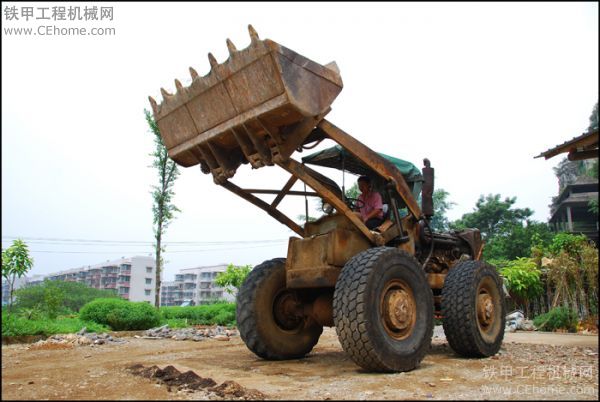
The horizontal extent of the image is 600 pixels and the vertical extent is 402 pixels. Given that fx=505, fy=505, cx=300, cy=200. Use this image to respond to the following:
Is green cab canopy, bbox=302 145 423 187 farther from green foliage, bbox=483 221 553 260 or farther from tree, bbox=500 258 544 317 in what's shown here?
green foliage, bbox=483 221 553 260

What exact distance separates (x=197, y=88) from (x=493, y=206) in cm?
2577

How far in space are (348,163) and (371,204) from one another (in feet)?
2.56

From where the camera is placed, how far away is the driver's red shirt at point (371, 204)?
6.25 metres

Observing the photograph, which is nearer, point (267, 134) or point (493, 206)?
point (267, 134)

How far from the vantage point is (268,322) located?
245 inches

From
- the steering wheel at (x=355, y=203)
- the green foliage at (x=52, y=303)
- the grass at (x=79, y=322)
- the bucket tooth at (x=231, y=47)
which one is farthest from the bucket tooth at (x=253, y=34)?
the green foliage at (x=52, y=303)

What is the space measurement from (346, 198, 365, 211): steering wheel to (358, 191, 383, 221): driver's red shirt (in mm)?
58

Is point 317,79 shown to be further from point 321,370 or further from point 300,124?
point 321,370

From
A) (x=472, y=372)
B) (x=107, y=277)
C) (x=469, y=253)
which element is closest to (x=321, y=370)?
(x=472, y=372)

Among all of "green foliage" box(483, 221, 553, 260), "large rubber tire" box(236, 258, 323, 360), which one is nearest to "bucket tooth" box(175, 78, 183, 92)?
"large rubber tire" box(236, 258, 323, 360)

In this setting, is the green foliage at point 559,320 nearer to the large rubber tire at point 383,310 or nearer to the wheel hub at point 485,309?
the wheel hub at point 485,309

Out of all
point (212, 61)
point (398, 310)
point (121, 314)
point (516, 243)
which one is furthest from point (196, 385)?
point (516, 243)

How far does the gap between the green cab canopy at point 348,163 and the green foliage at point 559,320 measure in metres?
7.20

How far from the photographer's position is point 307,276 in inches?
222
